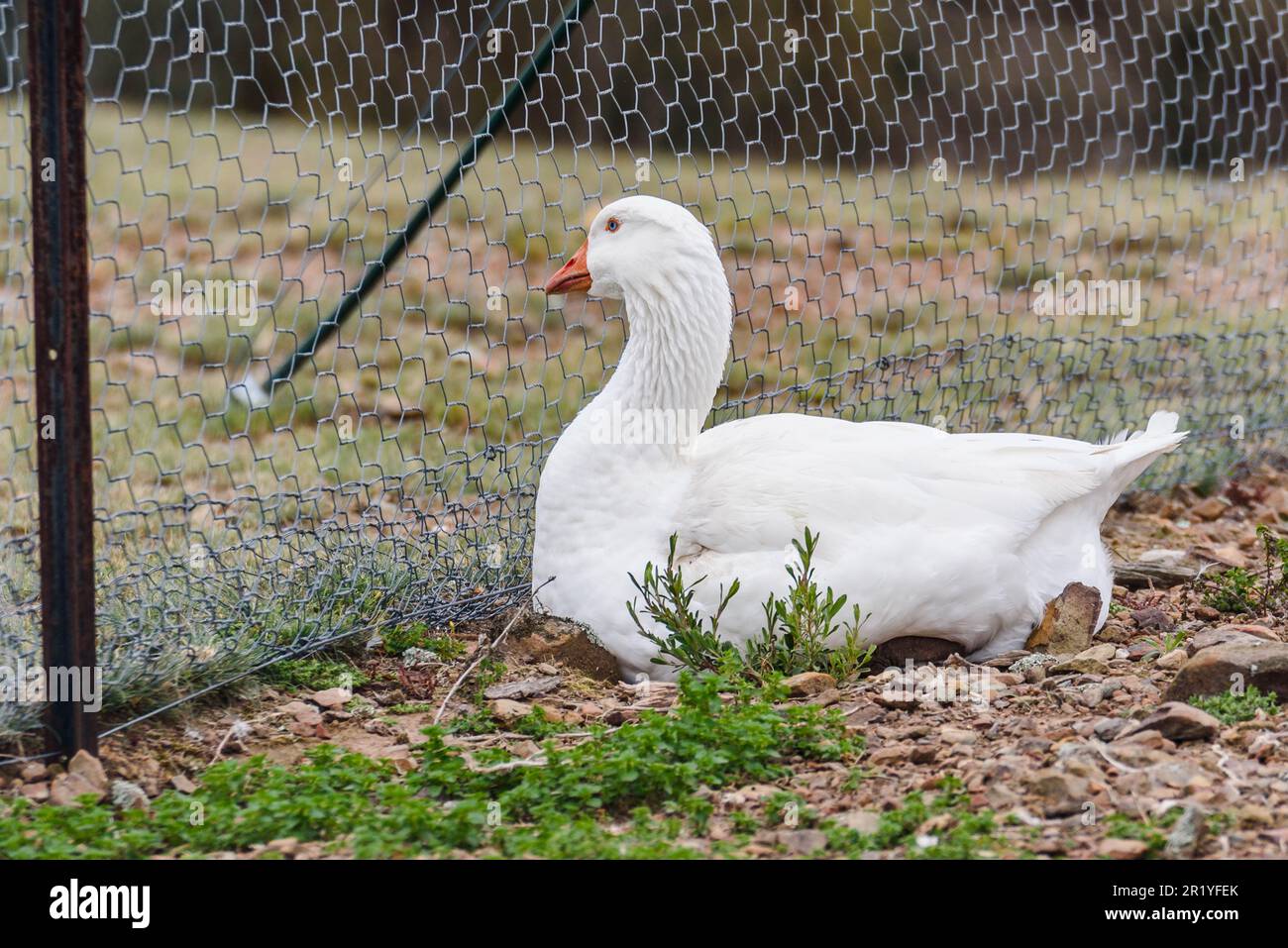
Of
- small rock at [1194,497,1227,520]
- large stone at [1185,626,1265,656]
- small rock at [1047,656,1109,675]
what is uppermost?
small rock at [1194,497,1227,520]

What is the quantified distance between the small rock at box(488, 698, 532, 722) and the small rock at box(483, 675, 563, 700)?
9 centimetres

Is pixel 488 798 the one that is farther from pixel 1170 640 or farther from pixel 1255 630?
pixel 1255 630

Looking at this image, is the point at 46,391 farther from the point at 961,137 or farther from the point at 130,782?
the point at 961,137

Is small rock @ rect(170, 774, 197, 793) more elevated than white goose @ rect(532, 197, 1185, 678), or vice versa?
white goose @ rect(532, 197, 1185, 678)

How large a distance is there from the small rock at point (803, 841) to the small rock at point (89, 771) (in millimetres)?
1573

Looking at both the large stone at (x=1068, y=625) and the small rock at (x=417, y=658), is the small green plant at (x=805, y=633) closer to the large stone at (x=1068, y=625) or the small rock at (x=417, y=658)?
the large stone at (x=1068, y=625)

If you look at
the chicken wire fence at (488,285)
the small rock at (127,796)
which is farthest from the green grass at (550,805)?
the chicken wire fence at (488,285)

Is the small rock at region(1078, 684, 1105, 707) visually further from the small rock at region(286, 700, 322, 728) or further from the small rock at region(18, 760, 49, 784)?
the small rock at region(18, 760, 49, 784)

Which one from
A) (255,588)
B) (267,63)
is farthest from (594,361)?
(267,63)

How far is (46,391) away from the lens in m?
3.30

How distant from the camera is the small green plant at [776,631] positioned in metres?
3.89

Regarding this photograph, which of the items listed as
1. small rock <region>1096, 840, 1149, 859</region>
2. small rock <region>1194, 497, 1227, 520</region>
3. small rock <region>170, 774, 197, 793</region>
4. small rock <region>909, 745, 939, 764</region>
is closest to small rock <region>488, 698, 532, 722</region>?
small rock <region>170, 774, 197, 793</region>

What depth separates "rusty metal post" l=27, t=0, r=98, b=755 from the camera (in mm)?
3211

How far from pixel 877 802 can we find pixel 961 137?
29.3 feet
